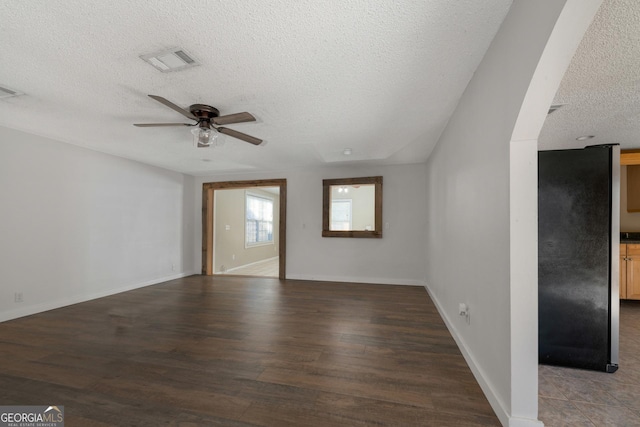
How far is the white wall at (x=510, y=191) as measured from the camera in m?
1.09

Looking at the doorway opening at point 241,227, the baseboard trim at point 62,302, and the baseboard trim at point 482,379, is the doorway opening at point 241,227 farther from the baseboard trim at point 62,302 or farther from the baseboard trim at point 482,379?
the baseboard trim at point 482,379

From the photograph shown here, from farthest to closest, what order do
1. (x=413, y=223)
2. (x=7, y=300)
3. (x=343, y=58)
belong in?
(x=413, y=223) → (x=7, y=300) → (x=343, y=58)

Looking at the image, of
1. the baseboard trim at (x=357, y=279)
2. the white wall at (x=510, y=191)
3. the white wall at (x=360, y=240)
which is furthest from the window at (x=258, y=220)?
the white wall at (x=510, y=191)

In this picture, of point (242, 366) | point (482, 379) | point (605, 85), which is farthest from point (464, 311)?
point (605, 85)

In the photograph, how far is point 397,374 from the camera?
1.89 m

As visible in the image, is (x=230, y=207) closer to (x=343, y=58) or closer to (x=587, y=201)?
(x=343, y=58)

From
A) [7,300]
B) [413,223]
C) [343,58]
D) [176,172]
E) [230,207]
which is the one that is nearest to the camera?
[343,58]

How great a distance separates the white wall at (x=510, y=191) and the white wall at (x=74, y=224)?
16.3 ft

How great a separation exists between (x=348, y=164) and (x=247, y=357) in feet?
12.2

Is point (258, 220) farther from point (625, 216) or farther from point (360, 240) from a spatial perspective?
point (625, 216)

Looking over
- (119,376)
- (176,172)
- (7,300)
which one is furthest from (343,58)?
(176,172)

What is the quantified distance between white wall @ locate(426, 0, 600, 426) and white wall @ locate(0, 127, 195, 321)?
195 inches

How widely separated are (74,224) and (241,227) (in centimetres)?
365

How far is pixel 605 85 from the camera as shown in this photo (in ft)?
6.07
